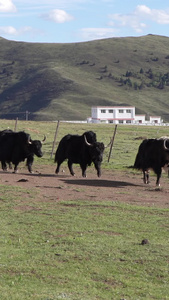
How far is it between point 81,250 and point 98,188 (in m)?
8.47

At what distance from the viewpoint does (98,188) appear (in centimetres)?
1911

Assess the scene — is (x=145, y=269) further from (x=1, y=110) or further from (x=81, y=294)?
(x=1, y=110)

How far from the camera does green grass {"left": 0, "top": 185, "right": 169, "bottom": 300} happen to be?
28.5 ft

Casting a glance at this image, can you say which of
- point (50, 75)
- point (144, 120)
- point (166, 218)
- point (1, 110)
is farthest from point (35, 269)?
point (50, 75)

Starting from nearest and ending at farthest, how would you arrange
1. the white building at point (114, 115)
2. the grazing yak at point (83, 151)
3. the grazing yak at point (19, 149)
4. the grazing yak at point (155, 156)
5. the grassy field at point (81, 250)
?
the grassy field at point (81, 250), the grazing yak at point (155, 156), the grazing yak at point (83, 151), the grazing yak at point (19, 149), the white building at point (114, 115)

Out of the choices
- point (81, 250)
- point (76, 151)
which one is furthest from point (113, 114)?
point (81, 250)

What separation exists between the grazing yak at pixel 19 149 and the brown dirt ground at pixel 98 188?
0.78 metres

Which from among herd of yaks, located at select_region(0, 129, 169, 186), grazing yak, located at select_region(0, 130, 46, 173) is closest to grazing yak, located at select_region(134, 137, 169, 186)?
herd of yaks, located at select_region(0, 129, 169, 186)

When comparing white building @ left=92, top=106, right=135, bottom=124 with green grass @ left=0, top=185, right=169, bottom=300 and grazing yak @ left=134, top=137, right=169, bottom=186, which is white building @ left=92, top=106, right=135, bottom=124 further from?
green grass @ left=0, top=185, right=169, bottom=300

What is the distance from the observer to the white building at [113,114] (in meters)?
135

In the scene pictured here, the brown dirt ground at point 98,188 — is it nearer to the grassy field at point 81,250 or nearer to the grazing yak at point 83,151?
the grazing yak at point 83,151

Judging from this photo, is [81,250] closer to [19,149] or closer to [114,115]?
[19,149]

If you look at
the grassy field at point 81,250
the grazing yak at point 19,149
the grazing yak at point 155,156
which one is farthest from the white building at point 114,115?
the grassy field at point 81,250

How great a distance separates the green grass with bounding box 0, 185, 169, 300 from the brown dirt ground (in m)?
1.53
